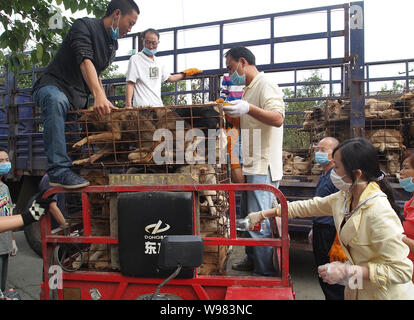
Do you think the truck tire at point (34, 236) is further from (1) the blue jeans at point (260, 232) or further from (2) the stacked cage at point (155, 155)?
(1) the blue jeans at point (260, 232)

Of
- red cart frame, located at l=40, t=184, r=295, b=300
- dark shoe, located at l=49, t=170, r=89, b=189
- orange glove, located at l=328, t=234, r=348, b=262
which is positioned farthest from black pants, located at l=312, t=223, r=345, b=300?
dark shoe, located at l=49, t=170, r=89, b=189

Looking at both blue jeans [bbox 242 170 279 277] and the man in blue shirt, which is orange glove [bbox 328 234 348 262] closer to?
the man in blue shirt

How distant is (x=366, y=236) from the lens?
5.32 feet

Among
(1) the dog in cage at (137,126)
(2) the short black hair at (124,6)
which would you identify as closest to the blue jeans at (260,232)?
(1) the dog in cage at (137,126)

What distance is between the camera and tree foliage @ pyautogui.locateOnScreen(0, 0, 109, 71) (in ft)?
11.5

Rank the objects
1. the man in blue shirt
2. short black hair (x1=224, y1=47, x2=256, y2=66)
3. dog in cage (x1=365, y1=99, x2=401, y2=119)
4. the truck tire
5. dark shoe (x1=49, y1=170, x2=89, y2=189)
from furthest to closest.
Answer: the truck tire → dog in cage (x1=365, y1=99, x2=401, y2=119) → short black hair (x1=224, y1=47, x2=256, y2=66) → the man in blue shirt → dark shoe (x1=49, y1=170, x2=89, y2=189)

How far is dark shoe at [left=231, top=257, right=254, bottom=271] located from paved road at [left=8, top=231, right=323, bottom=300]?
1.42m

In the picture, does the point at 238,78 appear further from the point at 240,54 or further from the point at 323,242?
the point at 323,242

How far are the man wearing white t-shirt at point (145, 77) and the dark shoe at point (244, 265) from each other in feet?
5.77

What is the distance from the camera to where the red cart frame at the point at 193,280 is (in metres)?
1.88

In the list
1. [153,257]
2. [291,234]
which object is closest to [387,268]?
[153,257]
